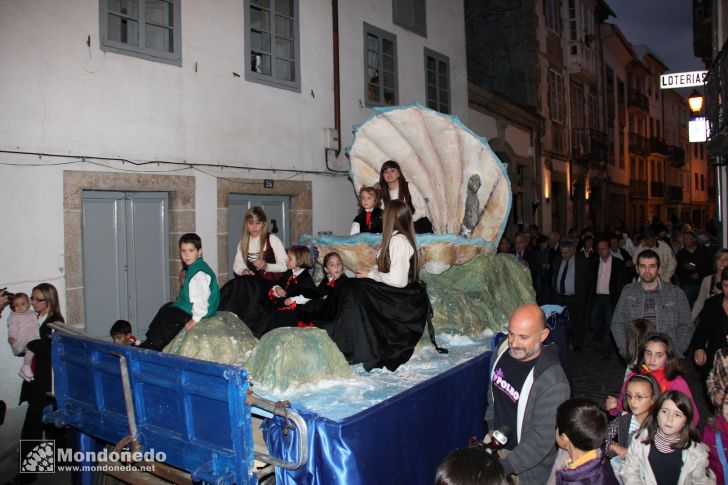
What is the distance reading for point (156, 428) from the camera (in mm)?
3736

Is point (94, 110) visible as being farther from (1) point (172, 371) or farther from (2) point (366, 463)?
(2) point (366, 463)

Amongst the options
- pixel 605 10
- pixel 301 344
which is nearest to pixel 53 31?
pixel 301 344

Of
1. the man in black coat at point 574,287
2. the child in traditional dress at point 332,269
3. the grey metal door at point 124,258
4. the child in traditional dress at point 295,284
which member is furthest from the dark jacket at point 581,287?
the grey metal door at point 124,258

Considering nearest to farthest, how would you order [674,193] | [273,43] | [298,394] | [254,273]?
1. [298,394]
2. [254,273]
3. [273,43]
4. [674,193]

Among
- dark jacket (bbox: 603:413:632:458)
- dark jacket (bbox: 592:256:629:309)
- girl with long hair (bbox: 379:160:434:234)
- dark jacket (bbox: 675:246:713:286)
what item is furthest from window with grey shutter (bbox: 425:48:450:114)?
dark jacket (bbox: 603:413:632:458)

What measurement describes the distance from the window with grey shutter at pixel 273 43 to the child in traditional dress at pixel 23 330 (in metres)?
4.71

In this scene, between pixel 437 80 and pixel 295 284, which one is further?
pixel 437 80

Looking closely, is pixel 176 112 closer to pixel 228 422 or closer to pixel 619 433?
pixel 228 422

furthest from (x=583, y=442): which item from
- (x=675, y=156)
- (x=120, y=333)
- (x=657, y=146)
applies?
(x=675, y=156)

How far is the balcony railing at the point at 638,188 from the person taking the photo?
33.4 meters

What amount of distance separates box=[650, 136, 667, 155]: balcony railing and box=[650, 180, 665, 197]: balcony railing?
6.31 ft

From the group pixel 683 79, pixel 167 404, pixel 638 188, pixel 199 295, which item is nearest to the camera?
pixel 167 404

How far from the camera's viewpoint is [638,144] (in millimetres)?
34156
